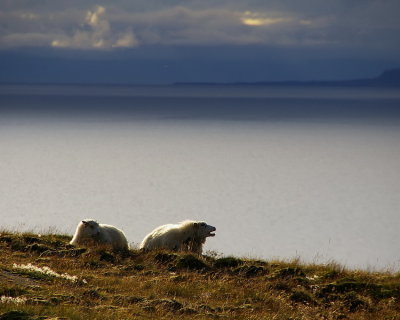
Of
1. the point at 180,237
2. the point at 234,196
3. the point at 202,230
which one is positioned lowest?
the point at 234,196

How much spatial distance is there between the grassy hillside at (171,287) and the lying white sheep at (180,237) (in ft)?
4.14

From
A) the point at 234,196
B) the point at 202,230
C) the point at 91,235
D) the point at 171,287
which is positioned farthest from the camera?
the point at 234,196

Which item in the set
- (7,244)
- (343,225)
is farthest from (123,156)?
(7,244)

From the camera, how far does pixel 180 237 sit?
75.2 ft

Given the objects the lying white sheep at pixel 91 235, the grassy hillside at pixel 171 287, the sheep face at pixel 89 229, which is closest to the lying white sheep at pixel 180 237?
the lying white sheep at pixel 91 235

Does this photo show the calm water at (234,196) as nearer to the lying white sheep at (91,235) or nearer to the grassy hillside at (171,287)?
the lying white sheep at (91,235)

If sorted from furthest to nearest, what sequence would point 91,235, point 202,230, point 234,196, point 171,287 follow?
point 234,196, point 202,230, point 91,235, point 171,287

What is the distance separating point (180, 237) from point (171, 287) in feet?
21.4

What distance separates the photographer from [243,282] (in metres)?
18.1

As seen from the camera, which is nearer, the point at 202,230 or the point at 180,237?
the point at 180,237

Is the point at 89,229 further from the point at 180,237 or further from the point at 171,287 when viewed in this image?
the point at 171,287

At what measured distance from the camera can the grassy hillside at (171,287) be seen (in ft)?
44.7

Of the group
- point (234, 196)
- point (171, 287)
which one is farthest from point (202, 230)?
point (234, 196)

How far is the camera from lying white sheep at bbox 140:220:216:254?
889 inches
